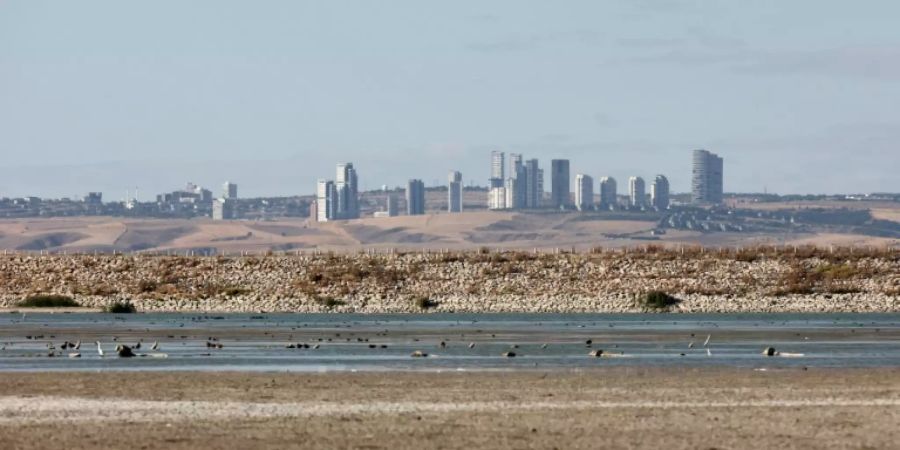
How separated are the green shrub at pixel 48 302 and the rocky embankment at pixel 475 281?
962mm

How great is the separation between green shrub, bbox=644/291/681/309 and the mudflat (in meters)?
49.4

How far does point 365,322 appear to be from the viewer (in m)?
74.4

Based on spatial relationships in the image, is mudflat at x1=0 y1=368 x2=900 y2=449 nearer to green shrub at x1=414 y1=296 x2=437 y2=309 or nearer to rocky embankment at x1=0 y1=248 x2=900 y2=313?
green shrub at x1=414 y1=296 x2=437 y2=309

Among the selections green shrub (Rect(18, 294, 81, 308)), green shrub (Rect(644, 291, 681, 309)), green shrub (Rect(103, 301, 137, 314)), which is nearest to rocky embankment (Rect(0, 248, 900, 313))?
green shrub (Rect(644, 291, 681, 309))

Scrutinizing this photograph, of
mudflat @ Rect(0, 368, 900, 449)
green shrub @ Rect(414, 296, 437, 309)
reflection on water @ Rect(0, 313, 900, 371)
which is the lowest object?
green shrub @ Rect(414, 296, 437, 309)

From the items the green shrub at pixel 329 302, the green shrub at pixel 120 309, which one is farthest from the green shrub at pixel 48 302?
the green shrub at pixel 329 302

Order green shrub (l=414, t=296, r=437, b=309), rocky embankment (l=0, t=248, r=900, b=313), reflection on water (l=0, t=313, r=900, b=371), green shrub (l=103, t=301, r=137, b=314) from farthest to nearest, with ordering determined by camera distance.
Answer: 1. rocky embankment (l=0, t=248, r=900, b=313)
2. green shrub (l=414, t=296, r=437, b=309)
3. green shrub (l=103, t=301, r=137, b=314)
4. reflection on water (l=0, t=313, r=900, b=371)

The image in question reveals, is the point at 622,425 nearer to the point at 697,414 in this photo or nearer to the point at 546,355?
the point at 697,414

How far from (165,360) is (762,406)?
1858 centimetres

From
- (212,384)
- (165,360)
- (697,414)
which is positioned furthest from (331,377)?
(697,414)

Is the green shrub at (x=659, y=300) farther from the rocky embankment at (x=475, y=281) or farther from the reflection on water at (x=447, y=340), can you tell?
the reflection on water at (x=447, y=340)

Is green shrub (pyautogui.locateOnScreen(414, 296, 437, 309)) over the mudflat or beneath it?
beneath

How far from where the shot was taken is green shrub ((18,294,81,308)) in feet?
310

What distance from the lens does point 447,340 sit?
186 feet
